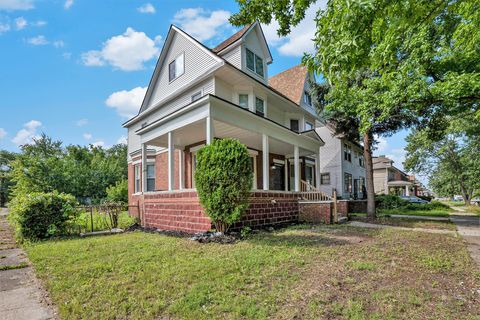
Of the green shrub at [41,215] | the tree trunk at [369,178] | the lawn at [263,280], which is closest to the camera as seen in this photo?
the lawn at [263,280]

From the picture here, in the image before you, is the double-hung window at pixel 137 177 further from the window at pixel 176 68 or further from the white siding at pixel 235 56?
the white siding at pixel 235 56

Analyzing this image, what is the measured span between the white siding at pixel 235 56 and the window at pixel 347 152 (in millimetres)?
13493

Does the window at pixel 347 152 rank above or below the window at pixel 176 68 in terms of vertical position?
below

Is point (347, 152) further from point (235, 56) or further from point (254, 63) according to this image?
point (235, 56)

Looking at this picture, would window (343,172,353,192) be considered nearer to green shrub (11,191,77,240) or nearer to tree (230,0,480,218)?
tree (230,0,480,218)

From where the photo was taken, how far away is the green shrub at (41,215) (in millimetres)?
8164

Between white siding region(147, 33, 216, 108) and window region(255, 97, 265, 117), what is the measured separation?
2.86 m

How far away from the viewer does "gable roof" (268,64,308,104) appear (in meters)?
17.2

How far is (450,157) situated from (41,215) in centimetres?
3785

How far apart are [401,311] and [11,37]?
1461 centimetres

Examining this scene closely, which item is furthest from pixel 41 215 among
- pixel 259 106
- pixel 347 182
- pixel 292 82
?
pixel 347 182

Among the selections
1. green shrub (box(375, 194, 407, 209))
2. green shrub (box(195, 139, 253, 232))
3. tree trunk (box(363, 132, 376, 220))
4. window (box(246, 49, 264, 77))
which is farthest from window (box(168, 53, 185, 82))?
green shrub (box(375, 194, 407, 209))

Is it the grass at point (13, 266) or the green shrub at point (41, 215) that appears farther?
the green shrub at point (41, 215)

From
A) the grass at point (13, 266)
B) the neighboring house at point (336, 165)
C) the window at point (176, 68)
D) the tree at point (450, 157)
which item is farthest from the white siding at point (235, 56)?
the tree at point (450, 157)
